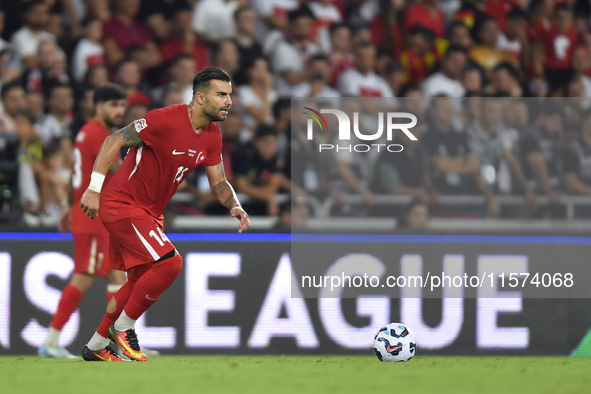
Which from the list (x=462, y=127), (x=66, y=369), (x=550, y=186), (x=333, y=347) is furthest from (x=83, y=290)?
(x=550, y=186)

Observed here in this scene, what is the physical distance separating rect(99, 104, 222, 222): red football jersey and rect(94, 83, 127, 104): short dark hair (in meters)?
1.08

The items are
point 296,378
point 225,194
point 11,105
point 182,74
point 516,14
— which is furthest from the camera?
point 516,14

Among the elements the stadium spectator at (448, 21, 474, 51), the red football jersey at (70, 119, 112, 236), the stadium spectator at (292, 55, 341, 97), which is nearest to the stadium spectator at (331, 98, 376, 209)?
the stadium spectator at (292, 55, 341, 97)

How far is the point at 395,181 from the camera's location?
24.2 ft

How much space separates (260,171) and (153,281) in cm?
267

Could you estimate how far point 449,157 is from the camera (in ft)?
24.4

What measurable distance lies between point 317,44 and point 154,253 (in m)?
5.30

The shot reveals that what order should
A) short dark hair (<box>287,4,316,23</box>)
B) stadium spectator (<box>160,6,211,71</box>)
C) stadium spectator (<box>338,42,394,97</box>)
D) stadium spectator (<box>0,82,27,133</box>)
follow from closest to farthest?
stadium spectator (<box>0,82,27,133</box>) < stadium spectator (<box>338,42,394,97</box>) < stadium spectator (<box>160,6,211,71</box>) < short dark hair (<box>287,4,316,23</box>)

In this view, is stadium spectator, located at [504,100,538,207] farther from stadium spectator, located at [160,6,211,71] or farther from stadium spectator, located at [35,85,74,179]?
stadium spectator, located at [35,85,74,179]

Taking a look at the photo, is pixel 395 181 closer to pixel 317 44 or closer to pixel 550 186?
pixel 550 186

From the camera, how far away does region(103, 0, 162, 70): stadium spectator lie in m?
9.12

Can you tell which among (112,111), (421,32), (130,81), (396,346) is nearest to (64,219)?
(112,111)

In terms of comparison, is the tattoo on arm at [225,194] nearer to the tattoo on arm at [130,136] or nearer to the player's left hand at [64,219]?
the tattoo on arm at [130,136]

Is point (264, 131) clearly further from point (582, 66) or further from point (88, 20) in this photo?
point (582, 66)
